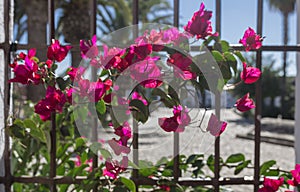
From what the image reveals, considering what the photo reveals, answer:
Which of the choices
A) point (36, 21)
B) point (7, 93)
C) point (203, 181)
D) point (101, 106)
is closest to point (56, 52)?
point (101, 106)

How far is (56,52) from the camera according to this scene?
4.00 feet

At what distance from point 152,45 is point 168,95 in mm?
166

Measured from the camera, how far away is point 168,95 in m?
1.29

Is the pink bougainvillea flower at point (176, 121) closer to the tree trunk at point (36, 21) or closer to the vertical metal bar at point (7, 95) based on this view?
the vertical metal bar at point (7, 95)

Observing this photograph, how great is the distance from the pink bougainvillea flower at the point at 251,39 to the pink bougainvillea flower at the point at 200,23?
0.12 metres

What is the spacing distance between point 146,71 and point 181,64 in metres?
0.10

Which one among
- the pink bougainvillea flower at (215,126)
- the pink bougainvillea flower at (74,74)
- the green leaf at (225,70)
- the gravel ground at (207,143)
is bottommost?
the gravel ground at (207,143)

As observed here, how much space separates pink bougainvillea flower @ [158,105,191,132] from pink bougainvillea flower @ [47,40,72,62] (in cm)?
34

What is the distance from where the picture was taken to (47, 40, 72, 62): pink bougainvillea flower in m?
1.21

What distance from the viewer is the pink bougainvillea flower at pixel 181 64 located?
1215 mm

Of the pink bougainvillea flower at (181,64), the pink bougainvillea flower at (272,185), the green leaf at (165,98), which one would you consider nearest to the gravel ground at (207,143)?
the green leaf at (165,98)

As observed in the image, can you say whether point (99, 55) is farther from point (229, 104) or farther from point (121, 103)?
point (229, 104)

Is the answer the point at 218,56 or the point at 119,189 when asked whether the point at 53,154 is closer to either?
the point at 119,189

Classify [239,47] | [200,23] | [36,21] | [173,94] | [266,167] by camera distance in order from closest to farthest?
[200,23], [173,94], [239,47], [266,167], [36,21]
